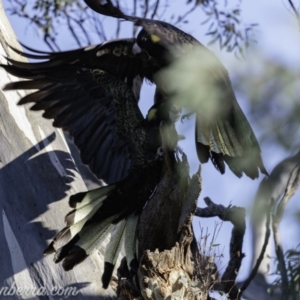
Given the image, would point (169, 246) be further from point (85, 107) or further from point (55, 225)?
point (85, 107)

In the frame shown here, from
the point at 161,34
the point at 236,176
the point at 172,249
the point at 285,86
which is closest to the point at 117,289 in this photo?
the point at 172,249

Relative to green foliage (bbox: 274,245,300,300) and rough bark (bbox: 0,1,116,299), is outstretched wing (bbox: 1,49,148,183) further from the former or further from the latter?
green foliage (bbox: 274,245,300,300)

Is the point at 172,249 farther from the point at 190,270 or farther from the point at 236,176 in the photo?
the point at 236,176

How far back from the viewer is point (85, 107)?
399cm

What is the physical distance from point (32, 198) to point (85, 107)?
2.38 ft

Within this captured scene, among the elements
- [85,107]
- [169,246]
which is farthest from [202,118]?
[85,107]

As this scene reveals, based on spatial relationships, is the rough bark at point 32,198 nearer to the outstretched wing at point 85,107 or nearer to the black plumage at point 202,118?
the outstretched wing at point 85,107

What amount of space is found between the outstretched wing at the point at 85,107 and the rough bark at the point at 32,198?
0.13 m

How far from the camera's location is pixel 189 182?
3.20m

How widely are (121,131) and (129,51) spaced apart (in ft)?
1.33

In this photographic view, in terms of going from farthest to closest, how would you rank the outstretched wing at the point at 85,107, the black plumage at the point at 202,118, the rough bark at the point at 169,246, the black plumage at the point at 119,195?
1. the outstretched wing at the point at 85,107
2. the black plumage at the point at 119,195
3. the black plumage at the point at 202,118
4. the rough bark at the point at 169,246

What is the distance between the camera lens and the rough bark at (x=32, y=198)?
10.8 feet

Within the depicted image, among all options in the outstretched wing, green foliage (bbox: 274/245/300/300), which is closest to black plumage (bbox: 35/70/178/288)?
the outstretched wing

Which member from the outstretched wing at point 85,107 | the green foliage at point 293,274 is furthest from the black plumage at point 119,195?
the green foliage at point 293,274
